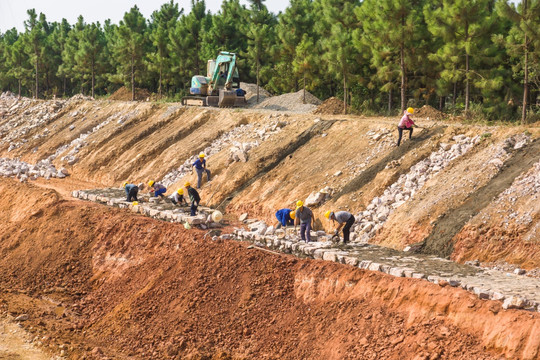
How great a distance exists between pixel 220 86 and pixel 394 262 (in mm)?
26226

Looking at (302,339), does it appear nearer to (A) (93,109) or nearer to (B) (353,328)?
(B) (353,328)

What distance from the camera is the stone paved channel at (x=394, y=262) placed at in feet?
37.1

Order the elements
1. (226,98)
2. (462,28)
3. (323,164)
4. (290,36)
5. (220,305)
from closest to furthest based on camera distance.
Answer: (220,305) < (323,164) < (462,28) < (226,98) < (290,36)

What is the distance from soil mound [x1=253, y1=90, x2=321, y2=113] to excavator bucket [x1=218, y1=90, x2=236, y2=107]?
9.85 feet

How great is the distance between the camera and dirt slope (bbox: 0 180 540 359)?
430 inches

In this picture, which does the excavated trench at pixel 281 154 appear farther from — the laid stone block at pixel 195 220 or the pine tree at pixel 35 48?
the pine tree at pixel 35 48

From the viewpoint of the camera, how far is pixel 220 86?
37.8 metres

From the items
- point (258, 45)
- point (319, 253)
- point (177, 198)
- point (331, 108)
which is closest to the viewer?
point (319, 253)

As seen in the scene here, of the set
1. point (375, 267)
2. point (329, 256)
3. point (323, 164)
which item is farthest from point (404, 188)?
point (375, 267)

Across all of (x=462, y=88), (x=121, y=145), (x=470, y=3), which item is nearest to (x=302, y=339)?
(x=470, y=3)

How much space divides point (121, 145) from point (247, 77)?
19509mm

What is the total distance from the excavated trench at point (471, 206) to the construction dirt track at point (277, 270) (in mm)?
55

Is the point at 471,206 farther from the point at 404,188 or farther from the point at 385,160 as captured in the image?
the point at 385,160

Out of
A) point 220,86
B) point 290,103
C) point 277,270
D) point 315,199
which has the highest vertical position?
point 220,86
